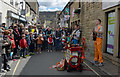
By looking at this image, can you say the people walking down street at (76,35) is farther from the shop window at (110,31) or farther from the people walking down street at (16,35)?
the people walking down street at (16,35)

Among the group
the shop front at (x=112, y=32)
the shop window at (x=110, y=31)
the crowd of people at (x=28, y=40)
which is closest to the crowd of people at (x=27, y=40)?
the crowd of people at (x=28, y=40)

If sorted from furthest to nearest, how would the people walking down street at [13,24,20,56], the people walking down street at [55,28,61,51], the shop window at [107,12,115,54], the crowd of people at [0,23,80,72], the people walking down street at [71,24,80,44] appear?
the people walking down street at [55,28,61,51] → the people walking down street at [13,24,20,56] → the shop window at [107,12,115,54] → the crowd of people at [0,23,80,72] → the people walking down street at [71,24,80,44]

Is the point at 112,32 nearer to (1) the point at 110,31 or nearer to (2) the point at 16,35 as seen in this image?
(1) the point at 110,31

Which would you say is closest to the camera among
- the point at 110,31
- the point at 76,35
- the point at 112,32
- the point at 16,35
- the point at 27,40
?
the point at 76,35

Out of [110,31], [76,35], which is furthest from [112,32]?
[76,35]

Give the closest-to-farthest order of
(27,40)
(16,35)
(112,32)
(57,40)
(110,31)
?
(112,32), (110,31), (16,35), (27,40), (57,40)

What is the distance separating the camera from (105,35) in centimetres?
943

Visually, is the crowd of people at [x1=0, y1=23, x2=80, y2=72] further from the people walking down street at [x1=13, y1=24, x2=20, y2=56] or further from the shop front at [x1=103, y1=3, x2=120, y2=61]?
the shop front at [x1=103, y1=3, x2=120, y2=61]

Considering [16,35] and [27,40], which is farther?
[27,40]

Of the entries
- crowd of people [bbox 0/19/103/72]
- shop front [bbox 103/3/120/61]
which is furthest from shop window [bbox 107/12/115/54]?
crowd of people [bbox 0/19/103/72]

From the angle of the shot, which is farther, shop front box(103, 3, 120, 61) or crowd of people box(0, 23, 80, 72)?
crowd of people box(0, 23, 80, 72)

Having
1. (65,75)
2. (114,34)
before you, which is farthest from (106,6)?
(65,75)

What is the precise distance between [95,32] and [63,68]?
220 centimetres

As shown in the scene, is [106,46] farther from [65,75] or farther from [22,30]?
[22,30]
